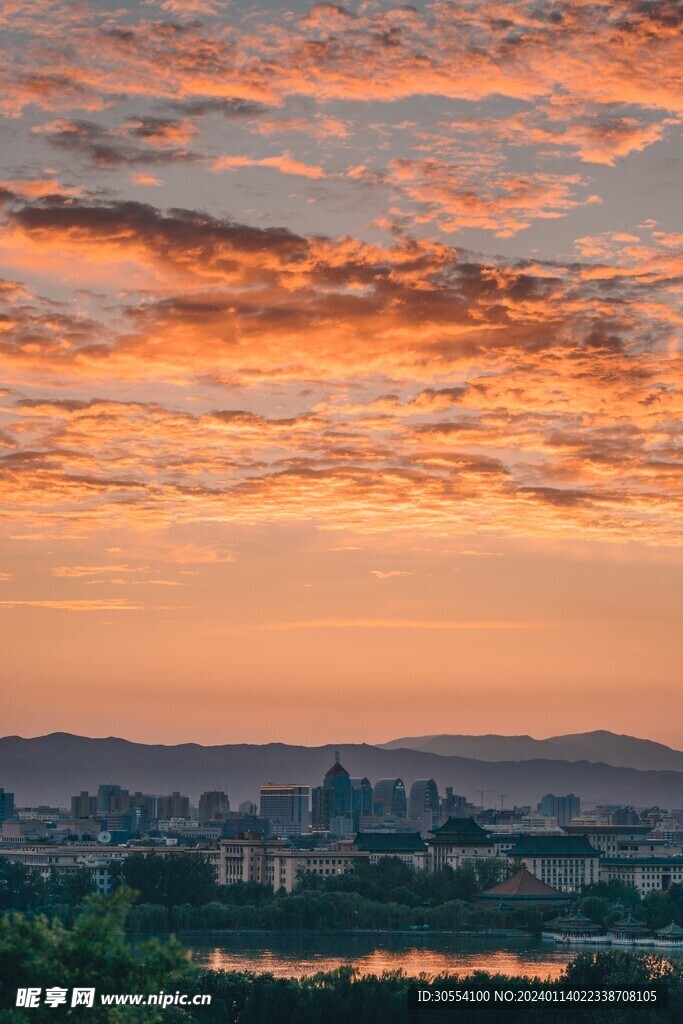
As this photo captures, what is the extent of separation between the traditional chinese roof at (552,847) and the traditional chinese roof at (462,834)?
4299 mm

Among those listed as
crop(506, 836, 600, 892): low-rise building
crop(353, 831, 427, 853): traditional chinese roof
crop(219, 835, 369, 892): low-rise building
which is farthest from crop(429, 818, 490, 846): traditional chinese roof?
crop(219, 835, 369, 892): low-rise building

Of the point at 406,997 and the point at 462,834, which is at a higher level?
the point at 462,834

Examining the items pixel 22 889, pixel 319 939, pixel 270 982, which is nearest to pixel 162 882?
pixel 22 889

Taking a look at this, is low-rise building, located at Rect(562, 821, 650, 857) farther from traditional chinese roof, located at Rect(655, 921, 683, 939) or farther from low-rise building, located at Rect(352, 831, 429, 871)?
traditional chinese roof, located at Rect(655, 921, 683, 939)

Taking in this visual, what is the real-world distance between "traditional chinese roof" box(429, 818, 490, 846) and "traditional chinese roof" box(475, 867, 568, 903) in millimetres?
18367

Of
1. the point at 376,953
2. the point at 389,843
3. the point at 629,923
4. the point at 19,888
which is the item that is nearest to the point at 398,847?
the point at 389,843

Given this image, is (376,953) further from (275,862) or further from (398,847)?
(398,847)

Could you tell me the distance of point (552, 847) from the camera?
348 ft

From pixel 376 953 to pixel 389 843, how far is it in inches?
1766

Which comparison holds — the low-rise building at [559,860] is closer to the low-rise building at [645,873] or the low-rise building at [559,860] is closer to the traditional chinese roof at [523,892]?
the low-rise building at [645,873]

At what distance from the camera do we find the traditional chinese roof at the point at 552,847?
345 ft

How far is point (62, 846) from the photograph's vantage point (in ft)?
379

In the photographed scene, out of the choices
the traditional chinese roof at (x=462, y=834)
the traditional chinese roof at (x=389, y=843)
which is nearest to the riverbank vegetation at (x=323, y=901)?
the traditional chinese roof at (x=389, y=843)

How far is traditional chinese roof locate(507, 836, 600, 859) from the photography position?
345 feet
